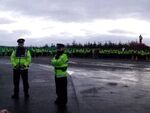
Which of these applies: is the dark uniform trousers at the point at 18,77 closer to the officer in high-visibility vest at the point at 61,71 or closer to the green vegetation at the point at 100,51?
the officer in high-visibility vest at the point at 61,71

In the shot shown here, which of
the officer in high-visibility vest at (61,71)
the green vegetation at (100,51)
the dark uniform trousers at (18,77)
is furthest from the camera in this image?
the green vegetation at (100,51)

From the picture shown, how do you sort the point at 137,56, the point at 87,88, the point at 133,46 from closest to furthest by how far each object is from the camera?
1. the point at 87,88
2. the point at 137,56
3. the point at 133,46

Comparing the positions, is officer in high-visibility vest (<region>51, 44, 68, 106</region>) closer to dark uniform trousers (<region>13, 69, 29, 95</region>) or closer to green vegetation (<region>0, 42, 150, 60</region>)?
dark uniform trousers (<region>13, 69, 29, 95</region>)

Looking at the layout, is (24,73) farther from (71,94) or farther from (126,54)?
(126,54)

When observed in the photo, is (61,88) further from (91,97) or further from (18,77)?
(18,77)

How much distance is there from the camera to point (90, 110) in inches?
514

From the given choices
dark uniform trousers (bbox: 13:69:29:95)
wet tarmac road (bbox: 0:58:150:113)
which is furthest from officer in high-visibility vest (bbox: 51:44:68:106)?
dark uniform trousers (bbox: 13:69:29:95)

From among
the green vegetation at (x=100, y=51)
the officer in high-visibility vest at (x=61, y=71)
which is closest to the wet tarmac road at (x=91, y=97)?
the officer in high-visibility vest at (x=61, y=71)

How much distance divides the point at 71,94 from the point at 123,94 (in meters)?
1.64

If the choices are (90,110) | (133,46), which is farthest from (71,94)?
(133,46)

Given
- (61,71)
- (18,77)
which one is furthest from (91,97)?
(18,77)

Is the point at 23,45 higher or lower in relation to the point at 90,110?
higher

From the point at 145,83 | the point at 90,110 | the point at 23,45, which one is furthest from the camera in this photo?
the point at 145,83

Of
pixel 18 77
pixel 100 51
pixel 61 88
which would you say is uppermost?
pixel 18 77
